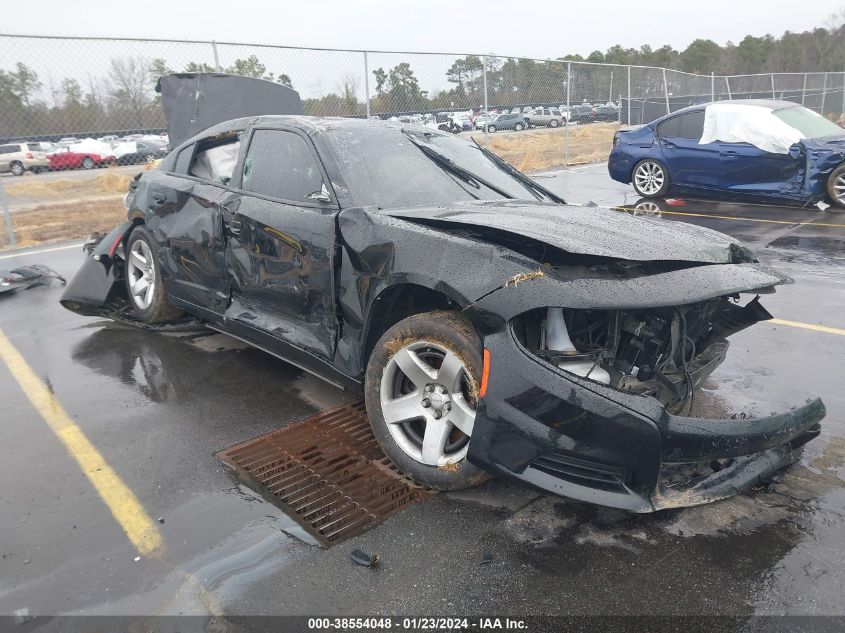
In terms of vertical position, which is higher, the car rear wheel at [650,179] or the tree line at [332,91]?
the tree line at [332,91]

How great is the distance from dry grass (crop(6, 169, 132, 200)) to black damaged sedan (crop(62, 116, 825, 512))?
14.2m

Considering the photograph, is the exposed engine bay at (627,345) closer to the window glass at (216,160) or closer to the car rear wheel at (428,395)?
the car rear wheel at (428,395)

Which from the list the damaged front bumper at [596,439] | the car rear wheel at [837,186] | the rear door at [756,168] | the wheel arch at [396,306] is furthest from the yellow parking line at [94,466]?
the car rear wheel at [837,186]

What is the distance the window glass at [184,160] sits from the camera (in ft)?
16.1

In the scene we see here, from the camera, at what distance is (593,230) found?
122 inches

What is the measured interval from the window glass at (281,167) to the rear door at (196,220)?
25cm

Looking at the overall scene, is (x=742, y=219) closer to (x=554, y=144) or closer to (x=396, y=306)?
(x=396, y=306)

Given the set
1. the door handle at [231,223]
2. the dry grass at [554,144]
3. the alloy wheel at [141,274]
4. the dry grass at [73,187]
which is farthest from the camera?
the dry grass at [554,144]

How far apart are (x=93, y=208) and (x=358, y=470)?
1252 centimetres

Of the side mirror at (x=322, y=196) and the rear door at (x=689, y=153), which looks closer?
the side mirror at (x=322, y=196)

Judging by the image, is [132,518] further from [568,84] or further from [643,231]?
[568,84]

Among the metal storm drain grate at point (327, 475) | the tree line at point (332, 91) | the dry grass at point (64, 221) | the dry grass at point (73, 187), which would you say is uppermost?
the tree line at point (332, 91)

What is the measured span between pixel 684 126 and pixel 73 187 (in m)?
15.6

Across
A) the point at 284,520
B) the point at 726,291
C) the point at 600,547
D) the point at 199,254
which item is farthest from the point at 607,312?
the point at 199,254
